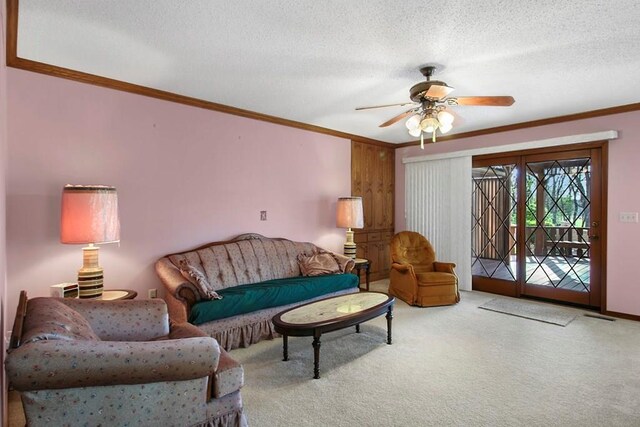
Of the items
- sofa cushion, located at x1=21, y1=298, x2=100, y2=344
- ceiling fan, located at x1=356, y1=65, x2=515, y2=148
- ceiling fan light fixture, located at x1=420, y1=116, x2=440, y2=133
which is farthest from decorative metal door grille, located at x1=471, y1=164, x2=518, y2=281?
sofa cushion, located at x1=21, y1=298, x2=100, y2=344

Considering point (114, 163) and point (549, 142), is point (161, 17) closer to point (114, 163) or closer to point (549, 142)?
point (114, 163)

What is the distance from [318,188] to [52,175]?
315 centimetres

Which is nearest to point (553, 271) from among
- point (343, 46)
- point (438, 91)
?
point (438, 91)

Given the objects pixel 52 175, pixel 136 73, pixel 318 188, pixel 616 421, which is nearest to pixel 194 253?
pixel 52 175

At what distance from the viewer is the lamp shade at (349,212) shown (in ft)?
16.5

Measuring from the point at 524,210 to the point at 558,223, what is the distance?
0.44 m

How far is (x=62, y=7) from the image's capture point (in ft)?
6.93

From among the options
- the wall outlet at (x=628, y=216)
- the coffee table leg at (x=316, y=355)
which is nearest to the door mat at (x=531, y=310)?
the wall outlet at (x=628, y=216)

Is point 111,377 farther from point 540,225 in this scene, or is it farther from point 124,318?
point 540,225

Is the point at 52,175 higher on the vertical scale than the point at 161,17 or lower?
lower

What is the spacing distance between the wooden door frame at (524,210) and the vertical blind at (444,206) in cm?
32

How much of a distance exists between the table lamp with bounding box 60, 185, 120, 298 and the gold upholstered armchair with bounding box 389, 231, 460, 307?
3.46m

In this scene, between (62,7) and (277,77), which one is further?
(277,77)

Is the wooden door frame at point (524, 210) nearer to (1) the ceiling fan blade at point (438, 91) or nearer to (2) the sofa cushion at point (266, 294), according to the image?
(2) the sofa cushion at point (266, 294)
